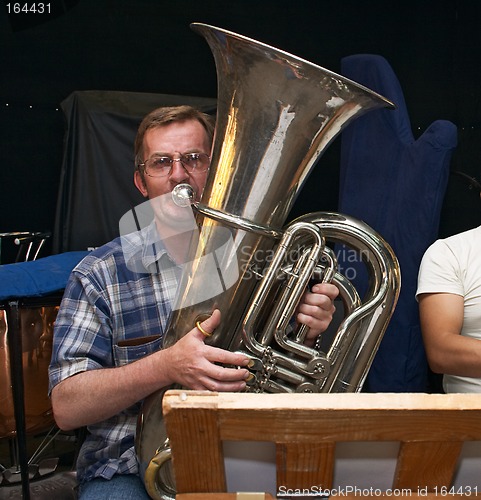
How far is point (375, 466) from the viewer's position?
2.52ft

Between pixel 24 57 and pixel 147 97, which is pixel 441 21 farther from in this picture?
pixel 24 57

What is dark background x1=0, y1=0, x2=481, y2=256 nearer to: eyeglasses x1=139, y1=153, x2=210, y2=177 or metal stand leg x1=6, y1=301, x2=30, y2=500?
metal stand leg x1=6, y1=301, x2=30, y2=500

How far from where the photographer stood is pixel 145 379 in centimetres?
131

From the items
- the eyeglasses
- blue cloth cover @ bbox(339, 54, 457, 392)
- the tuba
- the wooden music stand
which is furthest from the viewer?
blue cloth cover @ bbox(339, 54, 457, 392)

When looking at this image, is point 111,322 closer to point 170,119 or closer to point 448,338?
point 170,119

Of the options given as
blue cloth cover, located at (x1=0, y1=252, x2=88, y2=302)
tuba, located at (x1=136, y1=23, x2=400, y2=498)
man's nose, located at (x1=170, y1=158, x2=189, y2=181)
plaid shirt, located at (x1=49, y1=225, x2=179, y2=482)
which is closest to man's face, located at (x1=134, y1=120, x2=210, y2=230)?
man's nose, located at (x1=170, y1=158, x2=189, y2=181)

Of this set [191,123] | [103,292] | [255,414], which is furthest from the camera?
[191,123]

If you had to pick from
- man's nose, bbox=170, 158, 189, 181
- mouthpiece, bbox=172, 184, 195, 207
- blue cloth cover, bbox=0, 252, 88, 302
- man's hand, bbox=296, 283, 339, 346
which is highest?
man's nose, bbox=170, 158, 189, 181

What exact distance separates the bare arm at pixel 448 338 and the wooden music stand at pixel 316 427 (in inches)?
38.4

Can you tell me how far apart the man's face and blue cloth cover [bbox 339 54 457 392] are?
81cm

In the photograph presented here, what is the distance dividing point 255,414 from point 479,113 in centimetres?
280

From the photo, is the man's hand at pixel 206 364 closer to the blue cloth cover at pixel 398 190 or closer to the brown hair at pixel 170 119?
the brown hair at pixel 170 119

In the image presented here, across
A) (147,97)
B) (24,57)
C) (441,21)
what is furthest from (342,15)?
(24,57)

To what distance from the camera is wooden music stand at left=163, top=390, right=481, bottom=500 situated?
27.2 inches
